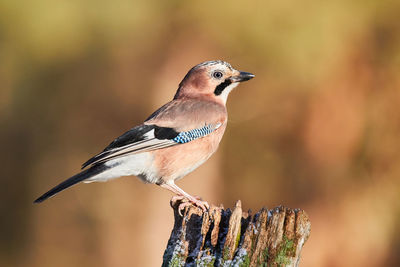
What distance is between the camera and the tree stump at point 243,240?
4.77m

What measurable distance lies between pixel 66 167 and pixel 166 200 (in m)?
5.31

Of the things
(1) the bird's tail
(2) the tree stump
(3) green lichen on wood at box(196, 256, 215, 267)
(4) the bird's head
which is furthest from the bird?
(3) green lichen on wood at box(196, 256, 215, 267)

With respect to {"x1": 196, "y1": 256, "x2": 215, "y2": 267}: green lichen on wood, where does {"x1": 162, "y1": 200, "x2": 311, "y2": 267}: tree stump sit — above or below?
above

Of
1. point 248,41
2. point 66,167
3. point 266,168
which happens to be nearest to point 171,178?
point 248,41

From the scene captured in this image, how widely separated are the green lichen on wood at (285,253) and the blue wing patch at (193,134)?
252 centimetres

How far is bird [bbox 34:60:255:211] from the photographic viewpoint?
266 inches

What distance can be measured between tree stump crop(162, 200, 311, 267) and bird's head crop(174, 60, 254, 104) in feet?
9.15

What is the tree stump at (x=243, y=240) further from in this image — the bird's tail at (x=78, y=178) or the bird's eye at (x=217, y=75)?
the bird's eye at (x=217, y=75)

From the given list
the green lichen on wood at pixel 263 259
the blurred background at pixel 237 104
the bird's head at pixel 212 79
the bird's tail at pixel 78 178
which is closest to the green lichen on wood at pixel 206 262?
the green lichen on wood at pixel 263 259

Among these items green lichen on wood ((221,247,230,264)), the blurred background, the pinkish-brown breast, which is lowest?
green lichen on wood ((221,247,230,264))

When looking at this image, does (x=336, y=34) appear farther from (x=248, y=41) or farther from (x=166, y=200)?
(x=166, y=200)

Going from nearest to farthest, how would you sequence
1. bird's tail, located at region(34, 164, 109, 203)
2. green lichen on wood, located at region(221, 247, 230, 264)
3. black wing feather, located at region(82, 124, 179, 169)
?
green lichen on wood, located at region(221, 247, 230, 264) < bird's tail, located at region(34, 164, 109, 203) < black wing feather, located at region(82, 124, 179, 169)

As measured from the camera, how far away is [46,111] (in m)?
19.6

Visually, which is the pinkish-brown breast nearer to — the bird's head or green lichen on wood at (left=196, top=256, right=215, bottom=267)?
the bird's head
